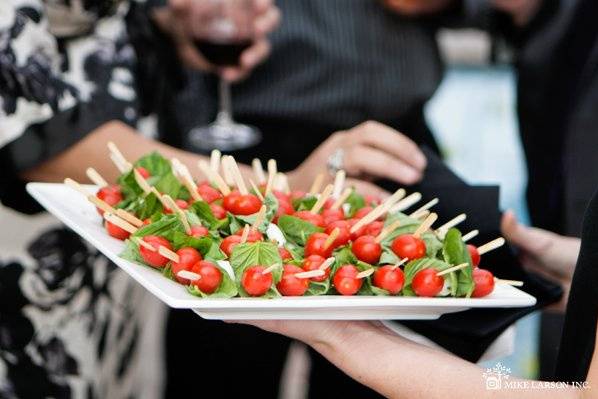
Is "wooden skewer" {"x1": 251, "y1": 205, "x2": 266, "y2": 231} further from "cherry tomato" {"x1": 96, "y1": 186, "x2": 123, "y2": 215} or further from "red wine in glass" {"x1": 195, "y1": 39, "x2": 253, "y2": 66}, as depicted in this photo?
"red wine in glass" {"x1": 195, "y1": 39, "x2": 253, "y2": 66}

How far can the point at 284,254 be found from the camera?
83 centimetres

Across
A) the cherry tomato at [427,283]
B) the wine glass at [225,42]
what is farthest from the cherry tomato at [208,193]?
the wine glass at [225,42]

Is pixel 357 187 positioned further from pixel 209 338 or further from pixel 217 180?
pixel 209 338

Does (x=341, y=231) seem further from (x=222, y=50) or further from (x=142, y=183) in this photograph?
(x=222, y=50)

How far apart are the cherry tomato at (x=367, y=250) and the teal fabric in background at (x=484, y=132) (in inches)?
80.3

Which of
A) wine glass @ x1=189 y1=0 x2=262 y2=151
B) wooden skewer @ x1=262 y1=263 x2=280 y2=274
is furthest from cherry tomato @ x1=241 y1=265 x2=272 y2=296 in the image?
wine glass @ x1=189 y1=0 x2=262 y2=151

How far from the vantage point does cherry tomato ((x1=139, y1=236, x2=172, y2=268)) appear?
0.80 m

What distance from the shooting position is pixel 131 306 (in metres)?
1.44

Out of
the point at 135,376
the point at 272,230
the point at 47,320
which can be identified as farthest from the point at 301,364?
the point at 272,230

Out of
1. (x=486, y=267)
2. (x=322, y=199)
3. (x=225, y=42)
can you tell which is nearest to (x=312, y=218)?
(x=322, y=199)

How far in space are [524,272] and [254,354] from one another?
66 cm

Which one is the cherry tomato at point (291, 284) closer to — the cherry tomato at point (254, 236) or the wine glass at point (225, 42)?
the cherry tomato at point (254, 236)

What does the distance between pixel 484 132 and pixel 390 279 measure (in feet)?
15.1

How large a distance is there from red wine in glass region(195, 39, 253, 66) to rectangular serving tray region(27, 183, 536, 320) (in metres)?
0.58
